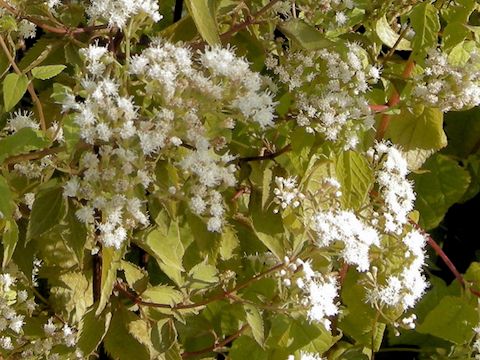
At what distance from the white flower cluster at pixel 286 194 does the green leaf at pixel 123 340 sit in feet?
1.07

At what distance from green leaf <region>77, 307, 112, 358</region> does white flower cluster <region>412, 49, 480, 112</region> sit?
2.32 ft

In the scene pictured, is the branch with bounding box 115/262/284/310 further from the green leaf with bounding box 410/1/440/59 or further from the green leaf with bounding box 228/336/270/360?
the green leaf with bounding box 410/1/440/59

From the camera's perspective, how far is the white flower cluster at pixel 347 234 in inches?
53.6

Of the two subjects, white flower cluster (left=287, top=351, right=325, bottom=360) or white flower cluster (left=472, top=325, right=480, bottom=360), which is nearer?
white flower cluster (left=287, top=351, right=325, bottom=360)

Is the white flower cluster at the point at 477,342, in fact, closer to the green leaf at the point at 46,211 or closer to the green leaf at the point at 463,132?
the green leaf at the point at 463,132

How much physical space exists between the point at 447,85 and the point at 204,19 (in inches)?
22.6

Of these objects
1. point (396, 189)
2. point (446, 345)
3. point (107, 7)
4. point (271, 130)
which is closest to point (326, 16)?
point (271, 130)

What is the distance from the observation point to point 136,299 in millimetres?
1487

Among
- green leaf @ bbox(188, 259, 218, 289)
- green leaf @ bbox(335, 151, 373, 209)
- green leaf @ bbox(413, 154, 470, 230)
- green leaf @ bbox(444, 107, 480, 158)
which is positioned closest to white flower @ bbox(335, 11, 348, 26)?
green leaf @ bbox(335, 151, 373, 209)

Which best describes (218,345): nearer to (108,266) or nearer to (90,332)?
(90,332)

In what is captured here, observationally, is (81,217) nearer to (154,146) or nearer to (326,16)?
(154,146)

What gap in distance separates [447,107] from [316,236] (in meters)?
0.36

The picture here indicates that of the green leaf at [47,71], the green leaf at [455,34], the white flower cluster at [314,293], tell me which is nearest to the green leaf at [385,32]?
the green leaf at [455,34]

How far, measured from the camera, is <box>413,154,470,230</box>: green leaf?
223 cm
